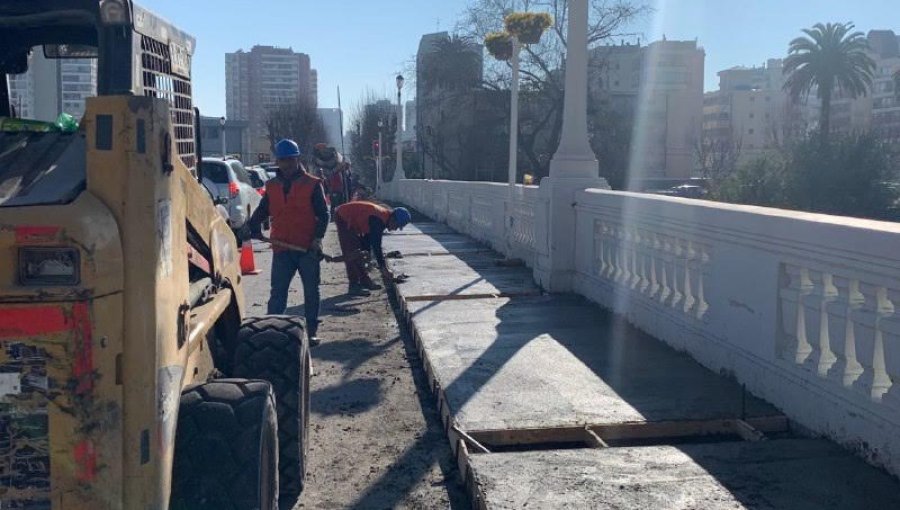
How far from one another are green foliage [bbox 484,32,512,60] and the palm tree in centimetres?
3725

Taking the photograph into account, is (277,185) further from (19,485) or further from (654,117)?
(654,117)

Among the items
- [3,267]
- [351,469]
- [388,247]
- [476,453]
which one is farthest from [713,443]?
[388,247]

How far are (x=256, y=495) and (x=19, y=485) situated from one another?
930 millimetres

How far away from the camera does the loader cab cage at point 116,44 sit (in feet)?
11.7

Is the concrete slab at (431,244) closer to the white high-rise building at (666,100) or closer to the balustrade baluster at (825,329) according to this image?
the balustrade baluster at (825,329)

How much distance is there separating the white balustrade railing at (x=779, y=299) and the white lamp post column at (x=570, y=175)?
3.86 ft

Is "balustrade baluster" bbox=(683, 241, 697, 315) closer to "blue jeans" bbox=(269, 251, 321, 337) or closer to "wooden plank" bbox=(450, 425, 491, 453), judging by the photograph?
"wooden plank" bbox=(450, 425, 491, 453)

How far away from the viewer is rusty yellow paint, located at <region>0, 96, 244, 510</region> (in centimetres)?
280

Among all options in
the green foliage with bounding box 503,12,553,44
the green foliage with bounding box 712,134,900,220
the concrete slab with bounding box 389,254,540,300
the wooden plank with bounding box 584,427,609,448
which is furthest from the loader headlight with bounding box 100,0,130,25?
the green foliage with bounding box 712,134,900,220

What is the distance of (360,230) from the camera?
41.3 feet

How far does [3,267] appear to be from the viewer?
9.08 ft

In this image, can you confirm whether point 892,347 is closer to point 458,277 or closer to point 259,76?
point 458,277

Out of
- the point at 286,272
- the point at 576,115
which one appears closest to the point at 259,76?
the point at 576,115

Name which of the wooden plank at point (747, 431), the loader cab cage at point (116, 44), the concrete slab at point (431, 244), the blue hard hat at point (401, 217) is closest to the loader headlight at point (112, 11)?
the loader cab cage at point (116, 44)
